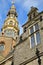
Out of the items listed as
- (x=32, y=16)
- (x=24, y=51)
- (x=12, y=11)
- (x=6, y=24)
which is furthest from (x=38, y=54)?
(x=12, y=11)

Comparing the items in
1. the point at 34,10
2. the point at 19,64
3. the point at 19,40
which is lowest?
the point at 19,64

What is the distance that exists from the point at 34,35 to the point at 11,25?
41012 millimetres

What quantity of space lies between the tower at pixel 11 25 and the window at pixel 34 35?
1274 inches

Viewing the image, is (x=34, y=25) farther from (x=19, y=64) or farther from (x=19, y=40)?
(x=19, y=64)

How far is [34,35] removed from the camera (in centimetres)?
1509

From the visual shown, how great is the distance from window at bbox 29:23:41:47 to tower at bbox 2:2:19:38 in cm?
3237

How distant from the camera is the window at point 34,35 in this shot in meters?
14.5

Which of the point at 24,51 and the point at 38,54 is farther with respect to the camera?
the point at 24,51

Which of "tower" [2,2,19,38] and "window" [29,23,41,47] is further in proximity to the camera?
"tower" [2,2,19,38]

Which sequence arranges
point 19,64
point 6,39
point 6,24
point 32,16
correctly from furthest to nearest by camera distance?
point 6,24 < point 6,39 < point 32,16 < point 19,64

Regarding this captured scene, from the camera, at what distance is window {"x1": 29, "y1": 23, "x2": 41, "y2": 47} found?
47.6 ft

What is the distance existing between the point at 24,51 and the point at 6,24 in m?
42.6

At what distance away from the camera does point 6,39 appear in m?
38.3

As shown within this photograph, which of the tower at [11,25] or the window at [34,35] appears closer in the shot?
the window at [34,35]
